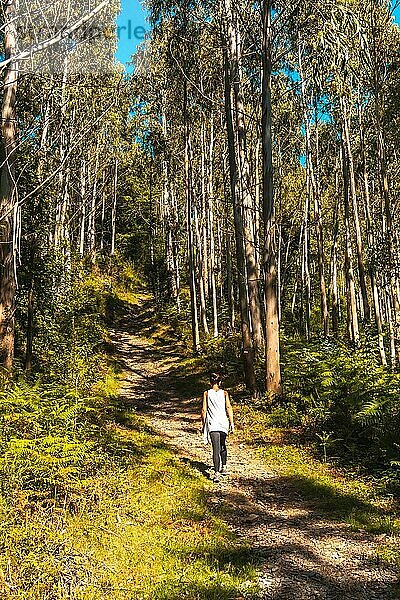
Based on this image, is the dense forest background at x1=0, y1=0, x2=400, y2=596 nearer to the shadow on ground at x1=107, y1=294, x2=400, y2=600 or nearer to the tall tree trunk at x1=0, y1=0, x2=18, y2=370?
the tall tree trunk at x1=0, y1=0, x2=18, y2=370

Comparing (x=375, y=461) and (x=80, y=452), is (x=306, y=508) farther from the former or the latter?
(x=80, y=452)

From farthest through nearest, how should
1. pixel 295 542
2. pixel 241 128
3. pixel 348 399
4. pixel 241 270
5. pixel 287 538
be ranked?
pixel 241 128, pixel 241 270, pixel 348 399, pixel 287 538, pixel 295 542

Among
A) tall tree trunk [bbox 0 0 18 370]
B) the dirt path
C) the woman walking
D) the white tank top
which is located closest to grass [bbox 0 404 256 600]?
the dirt path

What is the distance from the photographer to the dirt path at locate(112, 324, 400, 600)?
508 cm

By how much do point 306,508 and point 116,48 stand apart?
1314 inches

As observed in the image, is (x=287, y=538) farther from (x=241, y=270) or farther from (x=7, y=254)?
(x=241, y=270)

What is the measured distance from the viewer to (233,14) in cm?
1443

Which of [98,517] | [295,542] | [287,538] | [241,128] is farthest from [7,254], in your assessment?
[295,542]

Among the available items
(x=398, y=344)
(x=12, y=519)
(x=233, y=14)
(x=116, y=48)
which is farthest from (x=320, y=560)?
(x=116, y=48)

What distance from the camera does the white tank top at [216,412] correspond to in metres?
8.41

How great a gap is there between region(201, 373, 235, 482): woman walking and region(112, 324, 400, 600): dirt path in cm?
31

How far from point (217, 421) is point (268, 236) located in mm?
5027

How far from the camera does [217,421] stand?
843 cm

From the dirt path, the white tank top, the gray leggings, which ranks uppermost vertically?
the white tank top
